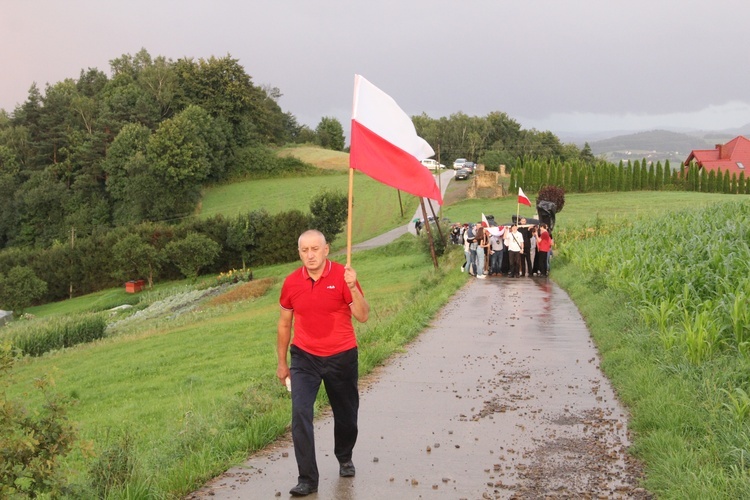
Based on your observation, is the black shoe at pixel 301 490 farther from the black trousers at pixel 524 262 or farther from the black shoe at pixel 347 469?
the black trousers at pixel 524 262

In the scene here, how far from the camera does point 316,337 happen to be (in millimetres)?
6922

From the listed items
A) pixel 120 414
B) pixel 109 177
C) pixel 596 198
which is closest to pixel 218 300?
pixel 120 414

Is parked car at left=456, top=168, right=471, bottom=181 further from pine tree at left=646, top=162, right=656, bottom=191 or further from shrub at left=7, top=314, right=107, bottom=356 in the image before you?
shrub at left=7, top=314, right=107, bottom=356

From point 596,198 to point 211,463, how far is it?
65316mm

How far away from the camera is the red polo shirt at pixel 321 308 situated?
6.84 metres

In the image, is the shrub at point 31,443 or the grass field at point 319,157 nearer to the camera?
the shrub at point 31,443

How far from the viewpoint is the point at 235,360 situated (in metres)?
20.9

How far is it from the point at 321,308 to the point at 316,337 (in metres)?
0.25

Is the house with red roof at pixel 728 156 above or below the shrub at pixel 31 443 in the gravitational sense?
above

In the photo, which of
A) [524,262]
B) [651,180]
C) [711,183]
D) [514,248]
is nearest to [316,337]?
[514,248]

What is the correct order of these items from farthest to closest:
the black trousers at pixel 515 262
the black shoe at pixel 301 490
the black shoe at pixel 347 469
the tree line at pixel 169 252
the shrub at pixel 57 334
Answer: the tree line at pixel 169 252 < the shrub at pixel 57 334 < the black trousers at pixel 515 262 < the black shoe at pixel 347 469 < the black shoe at pixel 301 490

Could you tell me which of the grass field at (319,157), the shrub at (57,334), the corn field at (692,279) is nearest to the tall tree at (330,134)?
the grass field at (319,157)

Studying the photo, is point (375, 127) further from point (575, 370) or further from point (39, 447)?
point (575, 370)

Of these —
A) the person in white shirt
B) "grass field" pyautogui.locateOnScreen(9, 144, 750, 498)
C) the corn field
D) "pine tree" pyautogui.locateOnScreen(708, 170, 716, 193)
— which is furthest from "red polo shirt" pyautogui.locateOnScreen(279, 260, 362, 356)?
"pine tree" pyautogui.locateOnScreen(708, 170, 716, 193)
